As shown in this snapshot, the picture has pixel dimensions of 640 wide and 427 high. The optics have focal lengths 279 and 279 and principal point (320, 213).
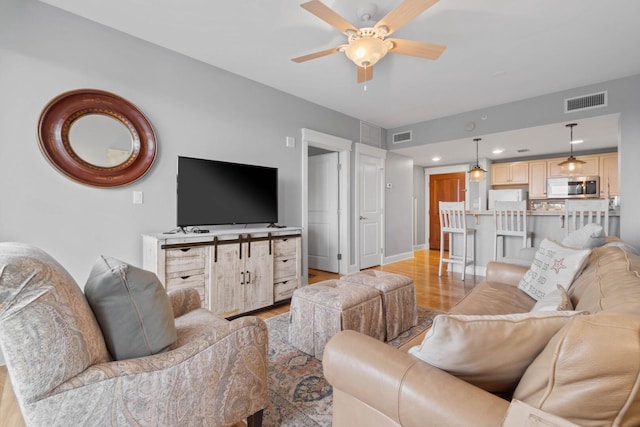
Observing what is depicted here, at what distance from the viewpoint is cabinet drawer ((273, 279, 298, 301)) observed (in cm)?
320

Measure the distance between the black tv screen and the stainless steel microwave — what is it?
20.2 feet

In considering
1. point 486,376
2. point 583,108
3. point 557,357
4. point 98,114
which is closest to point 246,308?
point 98,114

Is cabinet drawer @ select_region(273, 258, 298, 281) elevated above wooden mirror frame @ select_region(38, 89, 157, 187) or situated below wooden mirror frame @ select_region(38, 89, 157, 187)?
below

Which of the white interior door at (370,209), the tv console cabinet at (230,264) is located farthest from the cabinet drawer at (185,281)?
the white interior door at (370,209)

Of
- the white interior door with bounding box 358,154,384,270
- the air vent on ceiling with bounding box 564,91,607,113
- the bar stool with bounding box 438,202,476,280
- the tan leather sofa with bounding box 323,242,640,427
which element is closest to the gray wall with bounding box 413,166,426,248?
the white interior door with bounding box 358,154,384,270

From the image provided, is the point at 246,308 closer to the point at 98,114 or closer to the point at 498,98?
the point at 98,114

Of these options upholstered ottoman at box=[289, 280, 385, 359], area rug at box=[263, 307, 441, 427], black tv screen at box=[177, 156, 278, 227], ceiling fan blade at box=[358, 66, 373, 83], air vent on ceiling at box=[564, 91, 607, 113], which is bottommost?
area rug at box=[263, 307, 441, 427]

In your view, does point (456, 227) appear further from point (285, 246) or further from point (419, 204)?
point (419, 204)

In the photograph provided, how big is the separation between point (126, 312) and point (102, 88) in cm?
237

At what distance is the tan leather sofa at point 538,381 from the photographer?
54 centimetres

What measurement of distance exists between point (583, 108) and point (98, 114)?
5.52 m

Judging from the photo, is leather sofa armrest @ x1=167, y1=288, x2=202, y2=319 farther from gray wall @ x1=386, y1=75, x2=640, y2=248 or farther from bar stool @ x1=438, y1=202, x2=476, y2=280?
gray wall @ x1=386, y1=75, x2=640, y2=248

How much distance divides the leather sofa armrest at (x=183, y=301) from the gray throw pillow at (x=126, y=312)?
27.4 inches

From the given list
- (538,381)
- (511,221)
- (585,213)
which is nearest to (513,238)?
(511,221)
